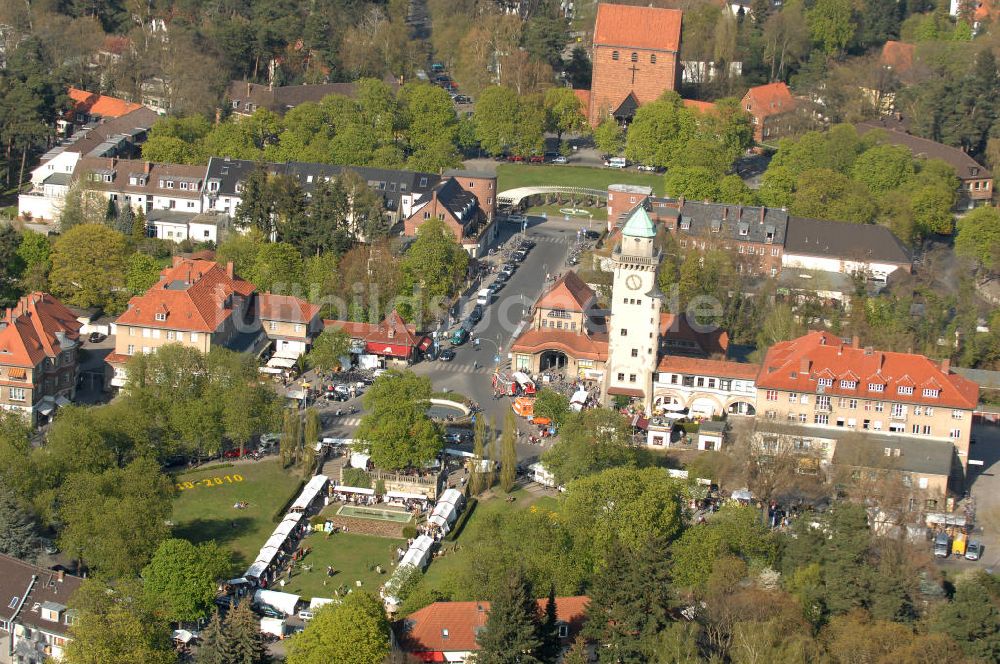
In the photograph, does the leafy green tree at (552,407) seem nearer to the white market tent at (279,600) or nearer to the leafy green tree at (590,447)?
the leafy green tree at (590,447)

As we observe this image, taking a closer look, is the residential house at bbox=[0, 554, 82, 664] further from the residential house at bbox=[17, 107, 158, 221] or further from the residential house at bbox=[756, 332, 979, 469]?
the residential house at bbox=[17, 107, 158, 221]

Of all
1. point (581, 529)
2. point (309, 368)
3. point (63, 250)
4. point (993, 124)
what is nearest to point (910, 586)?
point (581, 529)

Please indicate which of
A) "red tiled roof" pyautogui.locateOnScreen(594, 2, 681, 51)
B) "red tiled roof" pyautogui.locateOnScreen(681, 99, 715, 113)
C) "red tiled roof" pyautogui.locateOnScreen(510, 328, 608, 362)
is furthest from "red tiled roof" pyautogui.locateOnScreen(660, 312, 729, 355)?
"red tiled roof" pyautogui.locateOnScreen(594, 2, 681, 51)

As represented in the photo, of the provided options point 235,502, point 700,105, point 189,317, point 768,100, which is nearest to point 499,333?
point 189,317

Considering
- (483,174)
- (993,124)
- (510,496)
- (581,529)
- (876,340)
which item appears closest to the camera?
(581,529)

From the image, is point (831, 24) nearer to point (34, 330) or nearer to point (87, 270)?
point (87, 270)

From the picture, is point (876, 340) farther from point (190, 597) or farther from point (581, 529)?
point (190, 597)
